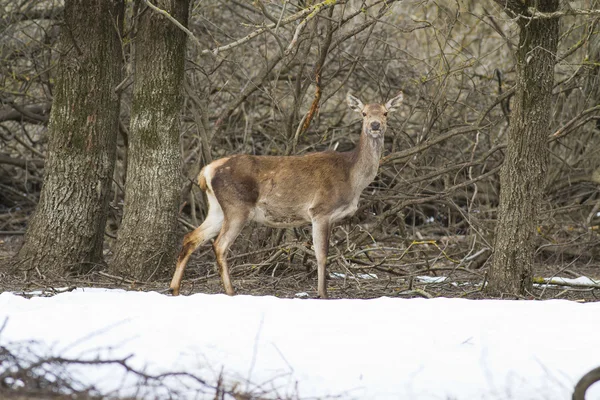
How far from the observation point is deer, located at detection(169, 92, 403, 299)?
9.37 meters

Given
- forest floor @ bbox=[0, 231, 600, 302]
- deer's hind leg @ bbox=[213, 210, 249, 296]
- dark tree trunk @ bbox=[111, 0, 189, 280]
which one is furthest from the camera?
dark tree trunk @ bbox=[111, 0, 189, 280]

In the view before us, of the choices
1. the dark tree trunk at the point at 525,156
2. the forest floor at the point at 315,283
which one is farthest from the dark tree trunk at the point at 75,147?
the dark tree trunk at the point at 525,156

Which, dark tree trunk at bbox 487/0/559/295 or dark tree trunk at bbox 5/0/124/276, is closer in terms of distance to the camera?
dark tree trunk at bbox 487/0/559/295

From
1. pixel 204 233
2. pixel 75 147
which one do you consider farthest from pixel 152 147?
pixel 204 233

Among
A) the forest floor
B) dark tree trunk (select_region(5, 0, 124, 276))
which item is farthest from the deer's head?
dark tree trunk (select_region(5, 0, 124, 276))

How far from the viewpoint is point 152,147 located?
10.1 m

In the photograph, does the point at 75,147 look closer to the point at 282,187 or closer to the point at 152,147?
the point at 152,147

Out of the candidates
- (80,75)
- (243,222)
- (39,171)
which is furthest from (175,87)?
(39,171)

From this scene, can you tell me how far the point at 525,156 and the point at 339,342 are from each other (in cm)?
311

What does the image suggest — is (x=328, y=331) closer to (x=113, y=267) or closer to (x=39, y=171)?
(x=113, y=267)

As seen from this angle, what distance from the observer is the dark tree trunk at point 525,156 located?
8406 millimetres

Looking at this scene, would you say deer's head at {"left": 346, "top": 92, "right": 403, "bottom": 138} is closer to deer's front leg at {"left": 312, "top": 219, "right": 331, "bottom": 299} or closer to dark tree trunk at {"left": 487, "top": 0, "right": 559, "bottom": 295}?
deer's front leg at {"left": 312, "top": 219, "right": 331, "bottom": 299}

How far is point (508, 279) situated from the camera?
28.7 ft

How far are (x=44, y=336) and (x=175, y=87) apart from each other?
4.37 metres
